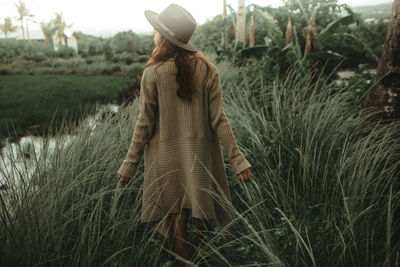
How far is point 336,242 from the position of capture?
1.60 metres

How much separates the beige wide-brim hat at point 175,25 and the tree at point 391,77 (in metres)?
1.86

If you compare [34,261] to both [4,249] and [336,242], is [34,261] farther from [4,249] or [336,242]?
[336,242]

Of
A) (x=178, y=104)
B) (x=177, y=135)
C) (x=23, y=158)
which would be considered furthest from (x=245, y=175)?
(x=23, y=158)

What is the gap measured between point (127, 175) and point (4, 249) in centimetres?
79

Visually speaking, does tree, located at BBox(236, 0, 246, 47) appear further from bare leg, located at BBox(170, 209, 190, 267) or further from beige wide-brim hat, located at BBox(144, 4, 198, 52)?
bare leg, located at BBox(170, 209, 190, 267)

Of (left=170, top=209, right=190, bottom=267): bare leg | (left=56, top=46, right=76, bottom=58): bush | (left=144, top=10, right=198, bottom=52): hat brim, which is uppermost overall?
(left=56, top=46, right=76, bottom=58): bush

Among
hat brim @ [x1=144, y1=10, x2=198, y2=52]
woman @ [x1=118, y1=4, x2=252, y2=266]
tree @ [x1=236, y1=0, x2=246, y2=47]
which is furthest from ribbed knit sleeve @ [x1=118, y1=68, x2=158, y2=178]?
tree @ [x1=236, y1=0, x2=246, y2=47]

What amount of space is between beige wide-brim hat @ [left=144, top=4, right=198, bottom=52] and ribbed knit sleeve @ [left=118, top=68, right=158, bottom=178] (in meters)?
0.26

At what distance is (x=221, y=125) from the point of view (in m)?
2.16

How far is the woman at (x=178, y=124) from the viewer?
2082mm

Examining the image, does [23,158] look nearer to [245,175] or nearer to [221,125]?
[221,125]

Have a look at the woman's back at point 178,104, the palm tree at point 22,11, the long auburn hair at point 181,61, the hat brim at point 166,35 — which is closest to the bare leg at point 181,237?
the woman's back at point 178,104

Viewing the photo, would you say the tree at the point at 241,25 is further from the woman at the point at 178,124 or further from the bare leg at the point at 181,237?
the bare leg at the point at 181,237

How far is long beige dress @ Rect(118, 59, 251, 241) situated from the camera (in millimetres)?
2121
